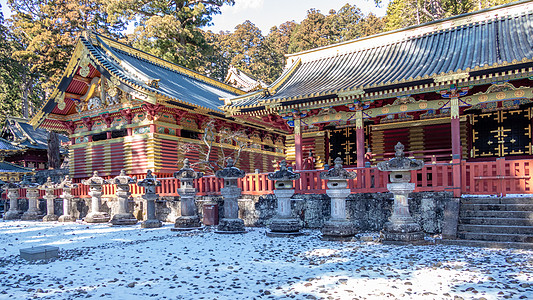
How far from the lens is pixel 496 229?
9531mm

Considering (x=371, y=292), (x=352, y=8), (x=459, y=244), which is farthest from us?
(x=352, y=8)

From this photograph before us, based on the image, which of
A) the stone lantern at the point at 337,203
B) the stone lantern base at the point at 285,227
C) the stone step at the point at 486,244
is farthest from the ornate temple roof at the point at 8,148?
the stone step at the point at 486,244

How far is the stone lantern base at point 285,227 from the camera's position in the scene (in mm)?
11633

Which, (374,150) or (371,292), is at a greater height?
(374,150)

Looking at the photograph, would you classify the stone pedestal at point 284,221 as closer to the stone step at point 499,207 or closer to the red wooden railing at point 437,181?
the red wooden railing at point 437,181

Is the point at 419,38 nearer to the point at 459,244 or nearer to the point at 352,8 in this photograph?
the point at 459,244

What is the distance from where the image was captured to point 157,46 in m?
34.1

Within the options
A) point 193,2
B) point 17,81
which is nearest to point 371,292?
point 193,2

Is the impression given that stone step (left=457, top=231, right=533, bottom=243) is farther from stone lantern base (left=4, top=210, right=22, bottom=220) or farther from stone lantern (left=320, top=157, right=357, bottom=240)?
stone lantern base (left=4, top=210, right=22, bottom=220)

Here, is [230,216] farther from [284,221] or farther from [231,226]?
[284,221]

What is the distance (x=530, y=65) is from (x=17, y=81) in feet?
136

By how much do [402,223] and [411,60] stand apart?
28.6 feet

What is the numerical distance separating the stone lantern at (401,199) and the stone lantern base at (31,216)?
18636mm

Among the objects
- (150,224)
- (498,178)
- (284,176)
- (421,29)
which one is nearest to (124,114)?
(150,224)
